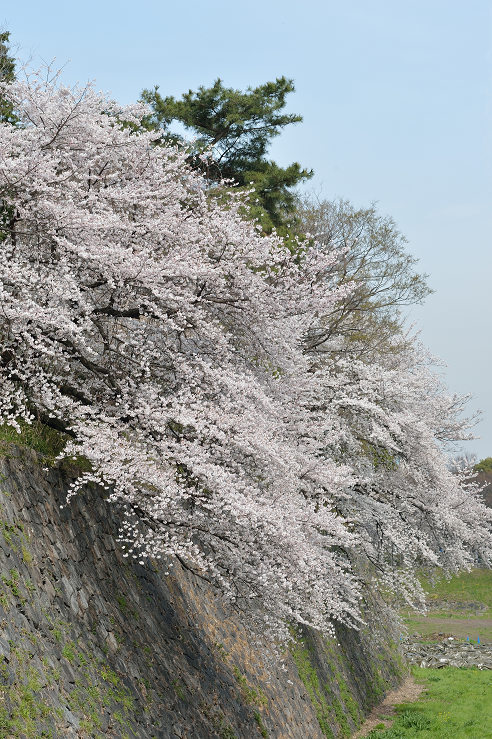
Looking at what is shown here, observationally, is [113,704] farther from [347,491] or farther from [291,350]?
[347,491]

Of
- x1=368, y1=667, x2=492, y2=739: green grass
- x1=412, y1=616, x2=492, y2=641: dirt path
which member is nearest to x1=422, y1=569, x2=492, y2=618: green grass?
x1=412, y1=616, x2=492, y2=641: dirt path

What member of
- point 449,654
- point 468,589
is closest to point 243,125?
point 449,654

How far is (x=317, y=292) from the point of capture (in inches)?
483

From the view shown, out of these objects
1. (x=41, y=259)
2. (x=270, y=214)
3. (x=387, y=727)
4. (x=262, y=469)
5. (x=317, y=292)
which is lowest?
(x=387, y=727)

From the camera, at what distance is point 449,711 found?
19.1 metres

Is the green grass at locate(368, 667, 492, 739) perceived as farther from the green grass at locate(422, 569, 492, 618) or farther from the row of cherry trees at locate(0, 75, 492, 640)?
the green grass at locate(422, 569, 492, 618)

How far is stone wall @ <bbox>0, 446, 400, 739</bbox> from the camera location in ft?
24.8

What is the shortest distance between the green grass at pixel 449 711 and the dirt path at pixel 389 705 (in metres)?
0.30

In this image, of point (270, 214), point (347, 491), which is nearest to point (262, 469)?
point (347, 491)

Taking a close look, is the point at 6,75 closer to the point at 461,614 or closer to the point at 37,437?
the point at 37,437

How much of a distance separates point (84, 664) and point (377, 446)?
1226 cm

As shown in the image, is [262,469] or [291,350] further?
[291,350]

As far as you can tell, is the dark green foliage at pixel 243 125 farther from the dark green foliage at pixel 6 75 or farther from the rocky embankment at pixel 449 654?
the rocky embankment at pixel 449 654

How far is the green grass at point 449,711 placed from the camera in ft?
54.2
